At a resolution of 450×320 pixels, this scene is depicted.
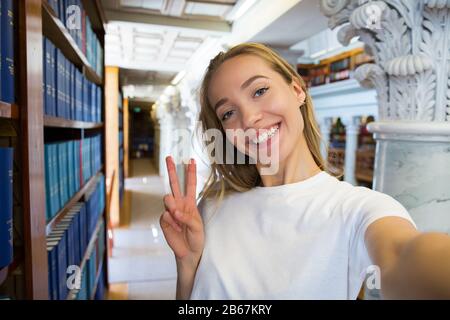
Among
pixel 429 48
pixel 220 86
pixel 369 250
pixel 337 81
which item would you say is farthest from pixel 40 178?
pixel 337 81

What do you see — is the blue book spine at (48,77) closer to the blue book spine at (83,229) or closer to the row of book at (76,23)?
the row of book at (76,23)

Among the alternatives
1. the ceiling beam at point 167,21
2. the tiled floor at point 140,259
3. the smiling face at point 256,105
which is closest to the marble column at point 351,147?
the tiled floor at point 140,259

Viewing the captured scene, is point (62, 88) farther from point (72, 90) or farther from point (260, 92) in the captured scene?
point (260, 92)

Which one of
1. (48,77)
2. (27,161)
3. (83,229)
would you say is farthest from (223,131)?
(83,229)

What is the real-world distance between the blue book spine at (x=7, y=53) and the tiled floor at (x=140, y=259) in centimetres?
169

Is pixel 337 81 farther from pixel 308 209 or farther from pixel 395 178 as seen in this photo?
pixel 308 209

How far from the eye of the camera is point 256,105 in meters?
0.66

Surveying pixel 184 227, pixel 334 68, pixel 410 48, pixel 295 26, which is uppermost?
pixel 334 68

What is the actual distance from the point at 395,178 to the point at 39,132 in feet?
3.69

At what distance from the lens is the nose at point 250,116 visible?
0.65 meters

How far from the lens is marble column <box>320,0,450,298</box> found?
1.06m

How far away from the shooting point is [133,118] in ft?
26.4

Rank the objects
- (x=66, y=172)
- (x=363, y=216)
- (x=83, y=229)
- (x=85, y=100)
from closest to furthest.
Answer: (x=363, y=216) → (x=66, y=172) → (x=83, y=229) → (x=85, y=100)

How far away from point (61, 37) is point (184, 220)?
0.99 meters
